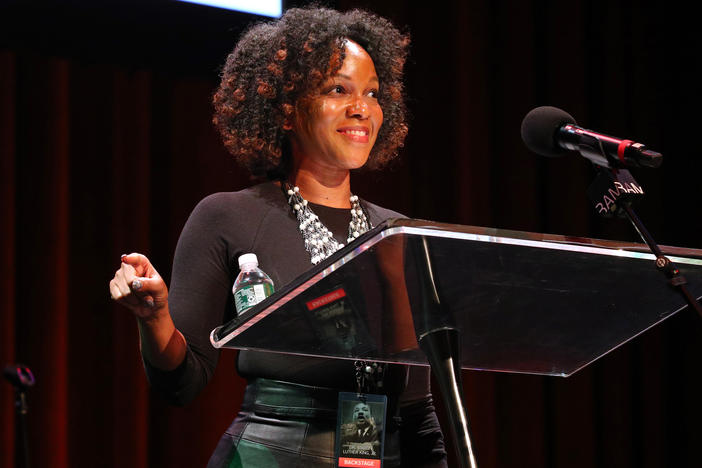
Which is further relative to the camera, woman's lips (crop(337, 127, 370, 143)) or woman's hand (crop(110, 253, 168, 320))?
woman's lips (crop(337, 127, 370, 143))

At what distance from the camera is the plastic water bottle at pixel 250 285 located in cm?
119

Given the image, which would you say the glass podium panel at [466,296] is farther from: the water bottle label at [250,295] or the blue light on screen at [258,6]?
the blue light on screen at [258,6]

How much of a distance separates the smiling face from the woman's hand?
1.96ft

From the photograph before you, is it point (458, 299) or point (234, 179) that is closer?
point (458, 299)

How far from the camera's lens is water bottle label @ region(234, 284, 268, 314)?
1.19 meters

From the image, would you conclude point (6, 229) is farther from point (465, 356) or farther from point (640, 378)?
point (640, 378)

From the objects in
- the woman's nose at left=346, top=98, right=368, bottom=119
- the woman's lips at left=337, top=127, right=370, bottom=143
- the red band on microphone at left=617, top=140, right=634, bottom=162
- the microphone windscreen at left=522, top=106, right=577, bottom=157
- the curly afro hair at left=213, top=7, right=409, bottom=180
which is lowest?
the red band on microphone at left=617, top=140, right=634, bottom=162

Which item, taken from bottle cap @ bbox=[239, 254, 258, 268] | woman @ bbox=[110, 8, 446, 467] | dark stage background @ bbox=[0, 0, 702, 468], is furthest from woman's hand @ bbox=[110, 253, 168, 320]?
dark stage background @ bbox=[0, 0, 702, 468]

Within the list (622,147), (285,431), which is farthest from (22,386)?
(622,147)

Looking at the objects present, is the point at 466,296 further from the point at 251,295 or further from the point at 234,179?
the point at 234,179

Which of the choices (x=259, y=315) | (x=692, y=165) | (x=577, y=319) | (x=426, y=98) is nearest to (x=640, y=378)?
(x=692, y=165)

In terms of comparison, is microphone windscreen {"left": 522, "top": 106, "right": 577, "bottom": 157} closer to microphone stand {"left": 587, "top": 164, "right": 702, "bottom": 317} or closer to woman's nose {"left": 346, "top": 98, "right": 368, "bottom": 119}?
microphone stand {"left": 587, "top": 164, "right": 702, "bottom": 317}

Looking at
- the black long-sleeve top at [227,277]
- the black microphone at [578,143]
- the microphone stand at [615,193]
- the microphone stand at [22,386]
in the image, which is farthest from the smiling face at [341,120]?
the microphone stand at [22,386]

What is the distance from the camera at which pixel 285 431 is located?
1.29 m
